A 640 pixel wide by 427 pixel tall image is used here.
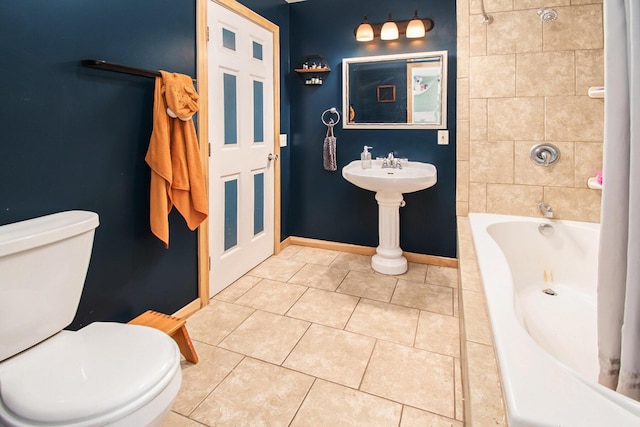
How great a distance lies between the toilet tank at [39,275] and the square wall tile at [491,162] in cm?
224

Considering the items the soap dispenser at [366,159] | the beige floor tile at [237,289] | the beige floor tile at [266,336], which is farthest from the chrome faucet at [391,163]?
the beige floor tile at [266,336]

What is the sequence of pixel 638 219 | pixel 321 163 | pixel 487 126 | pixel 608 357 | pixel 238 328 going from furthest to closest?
pixel 321 163
pixel 487 126
pixel 238 328
pixel 608 357
pixel 638 219

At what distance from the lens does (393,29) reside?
2.87 meters

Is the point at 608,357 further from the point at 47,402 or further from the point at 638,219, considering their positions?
the point at 47,402

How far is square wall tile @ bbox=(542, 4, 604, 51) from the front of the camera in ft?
6.87

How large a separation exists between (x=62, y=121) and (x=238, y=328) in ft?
4.45

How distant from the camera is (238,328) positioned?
211 cm

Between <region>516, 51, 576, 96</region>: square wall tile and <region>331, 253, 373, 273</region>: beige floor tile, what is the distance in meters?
1.71

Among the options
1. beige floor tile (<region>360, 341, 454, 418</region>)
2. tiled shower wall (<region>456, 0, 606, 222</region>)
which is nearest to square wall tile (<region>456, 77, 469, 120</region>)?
tiled shower wall (<region>456, 0, 606, 222</region>)

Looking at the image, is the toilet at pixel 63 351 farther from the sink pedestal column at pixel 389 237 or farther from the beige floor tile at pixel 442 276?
the beige floor tile at pixel 442 276

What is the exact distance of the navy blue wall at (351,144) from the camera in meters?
2.94

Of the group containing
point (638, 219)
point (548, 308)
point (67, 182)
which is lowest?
point (548, 308)

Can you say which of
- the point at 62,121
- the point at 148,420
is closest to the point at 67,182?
the point at 62,121

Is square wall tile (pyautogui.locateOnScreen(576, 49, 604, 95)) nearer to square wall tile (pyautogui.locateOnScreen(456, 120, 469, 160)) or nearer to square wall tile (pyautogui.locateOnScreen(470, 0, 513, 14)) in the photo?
square wall tile (pyautogui.locateOnScreen(470, 0, 513, 14))
